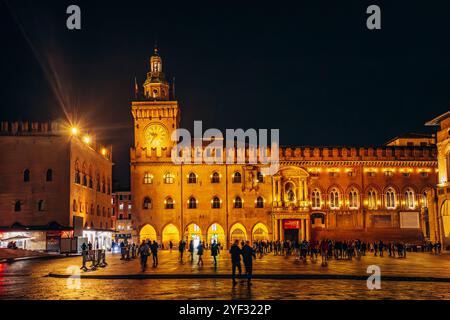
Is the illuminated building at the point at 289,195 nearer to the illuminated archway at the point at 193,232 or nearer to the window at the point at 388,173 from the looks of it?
the illuminated archway at the point at 193,232

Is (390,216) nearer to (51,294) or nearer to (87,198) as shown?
(87,198)

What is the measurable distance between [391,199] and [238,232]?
1694 cm

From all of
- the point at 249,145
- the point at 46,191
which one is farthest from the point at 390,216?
the point at 46,191

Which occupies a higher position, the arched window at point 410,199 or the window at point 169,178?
the window at point 169,178

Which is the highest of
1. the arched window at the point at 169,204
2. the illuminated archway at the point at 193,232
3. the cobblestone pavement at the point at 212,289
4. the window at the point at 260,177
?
the window at the point at 260,177

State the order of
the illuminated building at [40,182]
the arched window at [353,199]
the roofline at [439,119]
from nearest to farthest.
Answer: the illuminated building at [40,182], the roofline at [439,119], the arched window at [353,199]

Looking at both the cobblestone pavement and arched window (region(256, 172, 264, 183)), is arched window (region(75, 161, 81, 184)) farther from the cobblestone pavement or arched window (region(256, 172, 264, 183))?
the cobblestone pavement

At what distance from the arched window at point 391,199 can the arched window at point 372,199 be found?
1.29m

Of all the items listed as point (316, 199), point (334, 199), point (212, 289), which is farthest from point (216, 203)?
point (212, 289)

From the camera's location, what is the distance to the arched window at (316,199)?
61.1 metres

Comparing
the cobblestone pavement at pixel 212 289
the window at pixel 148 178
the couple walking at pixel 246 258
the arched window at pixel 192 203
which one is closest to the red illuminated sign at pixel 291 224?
the arched window at pixel 192 203

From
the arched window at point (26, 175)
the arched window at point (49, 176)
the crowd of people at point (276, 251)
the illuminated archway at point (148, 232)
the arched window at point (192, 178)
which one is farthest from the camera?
the arched window at point (192, 178)

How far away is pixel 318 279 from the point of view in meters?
21.5

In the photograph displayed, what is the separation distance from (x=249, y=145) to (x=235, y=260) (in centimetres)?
4300
